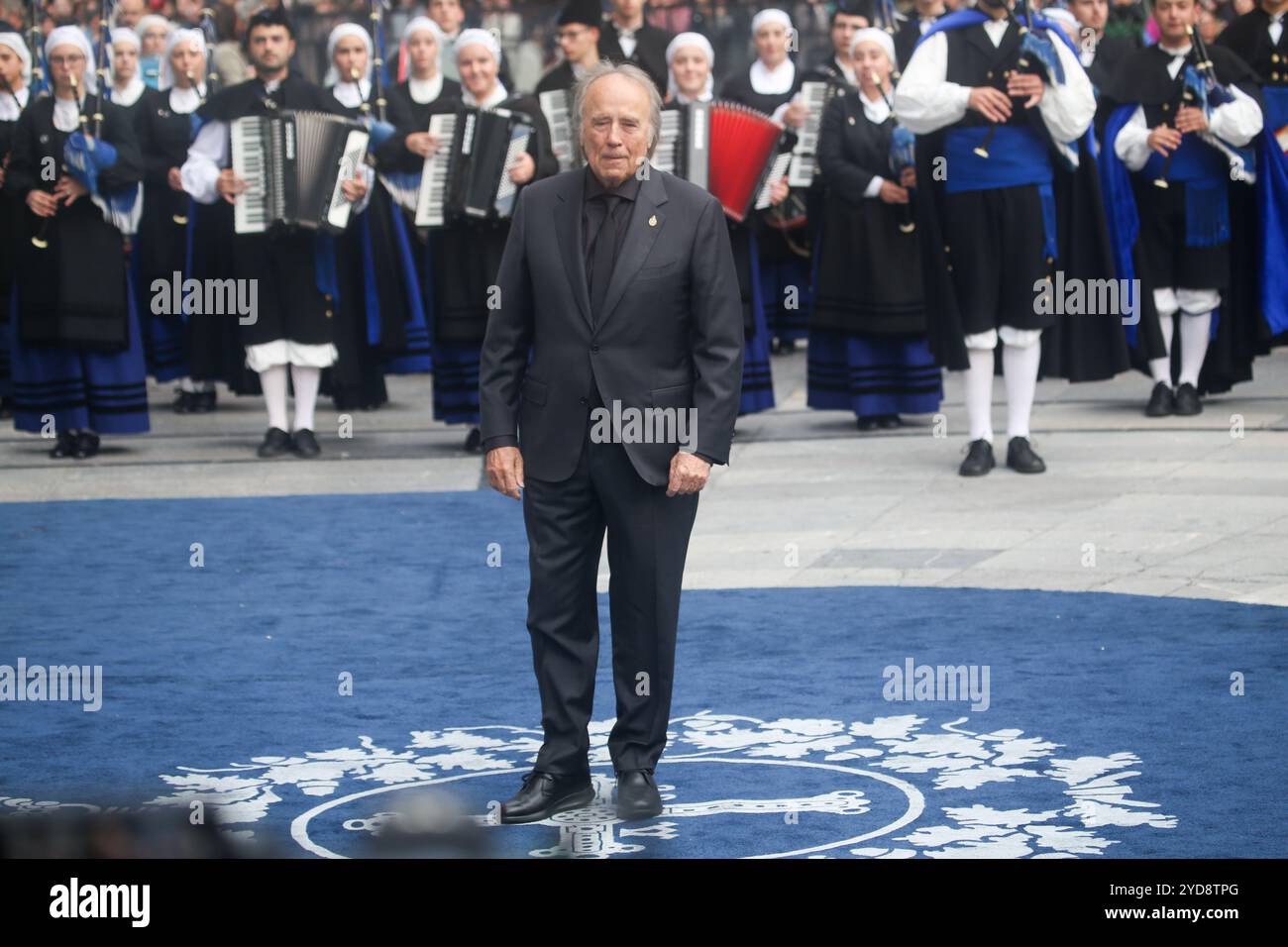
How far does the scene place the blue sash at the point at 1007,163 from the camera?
976 cm

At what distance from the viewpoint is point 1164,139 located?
1088 cm

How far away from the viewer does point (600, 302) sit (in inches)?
209

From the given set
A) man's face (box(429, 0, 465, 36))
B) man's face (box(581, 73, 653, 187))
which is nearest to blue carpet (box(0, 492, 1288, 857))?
man's face (box(581, 73, 653, 187))

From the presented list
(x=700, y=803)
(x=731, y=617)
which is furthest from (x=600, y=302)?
(x=731, y=617)

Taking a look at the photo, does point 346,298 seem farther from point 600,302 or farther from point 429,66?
point 600,302

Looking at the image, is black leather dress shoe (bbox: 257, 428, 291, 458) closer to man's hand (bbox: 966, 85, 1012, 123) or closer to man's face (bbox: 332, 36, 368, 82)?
man's face (bbox: 332, 36, 368, 82)

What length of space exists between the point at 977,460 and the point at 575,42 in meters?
2.98

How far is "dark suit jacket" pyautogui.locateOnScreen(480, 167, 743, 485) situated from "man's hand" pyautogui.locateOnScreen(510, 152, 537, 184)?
5316 mm

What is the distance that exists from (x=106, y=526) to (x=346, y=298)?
8.79ft

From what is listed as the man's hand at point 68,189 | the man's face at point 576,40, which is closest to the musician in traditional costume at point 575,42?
the man's face at point 576,40

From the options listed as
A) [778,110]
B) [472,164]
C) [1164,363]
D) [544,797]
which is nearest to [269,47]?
[472,164]

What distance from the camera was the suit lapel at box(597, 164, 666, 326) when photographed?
5.29 meters

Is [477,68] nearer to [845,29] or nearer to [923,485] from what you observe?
[845,29]

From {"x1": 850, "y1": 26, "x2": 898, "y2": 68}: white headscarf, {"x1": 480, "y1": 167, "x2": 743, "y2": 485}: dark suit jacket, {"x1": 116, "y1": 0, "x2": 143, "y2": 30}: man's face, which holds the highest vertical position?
{"x1": 116, "y1": 0, "x2": 143, "y2": 30}: man's face
